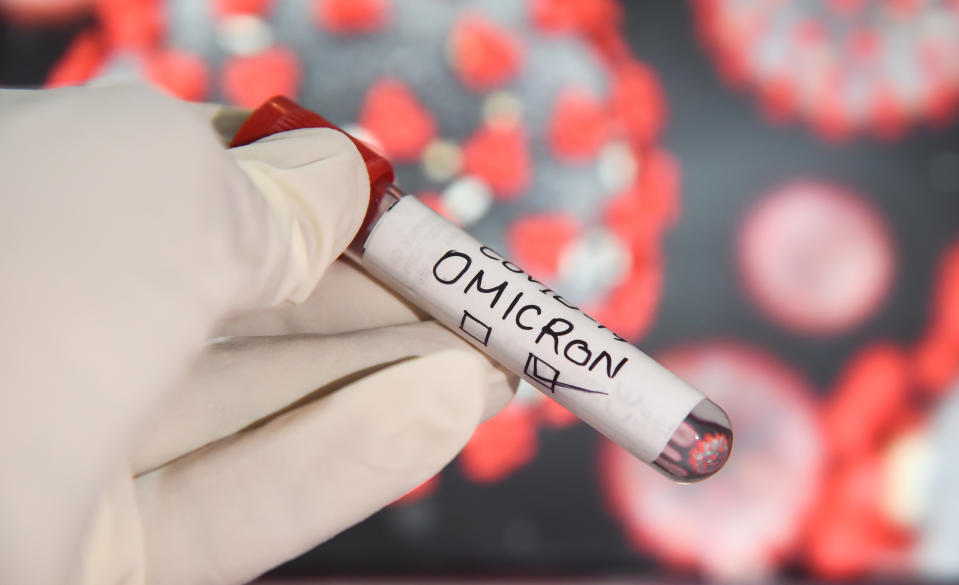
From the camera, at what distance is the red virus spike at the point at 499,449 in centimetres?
70

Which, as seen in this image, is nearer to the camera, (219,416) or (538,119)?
(219,416)

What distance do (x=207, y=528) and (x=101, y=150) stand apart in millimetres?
226

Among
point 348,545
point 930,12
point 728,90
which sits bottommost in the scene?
point 348,545

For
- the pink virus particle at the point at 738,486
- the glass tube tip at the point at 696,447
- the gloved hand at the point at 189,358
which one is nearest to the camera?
the gloved hand at the point at 189,358

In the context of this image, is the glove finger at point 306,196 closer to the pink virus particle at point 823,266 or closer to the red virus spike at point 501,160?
the red virus spike at point 501,160

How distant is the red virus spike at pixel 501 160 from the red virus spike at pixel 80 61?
1.53 ft

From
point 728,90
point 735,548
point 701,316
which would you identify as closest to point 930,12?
point 728,90

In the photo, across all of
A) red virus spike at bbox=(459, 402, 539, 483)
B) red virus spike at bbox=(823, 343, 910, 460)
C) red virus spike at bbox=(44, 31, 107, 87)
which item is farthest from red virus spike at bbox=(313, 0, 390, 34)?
red virus spike at bbox=(823, 343, 910, 460)

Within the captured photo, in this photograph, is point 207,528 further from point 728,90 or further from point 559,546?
point 728,90

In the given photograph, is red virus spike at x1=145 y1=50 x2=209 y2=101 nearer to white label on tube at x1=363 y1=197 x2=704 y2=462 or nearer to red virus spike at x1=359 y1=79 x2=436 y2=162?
red virus spike at x1=359 y1=79 x2=436 y2=162

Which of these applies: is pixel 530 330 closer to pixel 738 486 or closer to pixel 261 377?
pixel 261 377

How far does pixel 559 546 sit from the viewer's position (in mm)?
692

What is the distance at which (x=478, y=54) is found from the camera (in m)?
0.72

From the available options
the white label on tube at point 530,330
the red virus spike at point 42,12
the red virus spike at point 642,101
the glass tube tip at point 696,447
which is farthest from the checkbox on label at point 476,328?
the red virus spike at point 42,12
